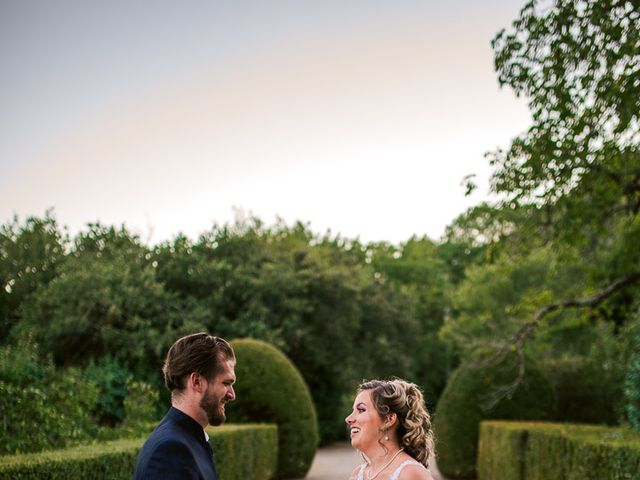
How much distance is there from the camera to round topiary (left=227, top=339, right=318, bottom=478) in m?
16.8

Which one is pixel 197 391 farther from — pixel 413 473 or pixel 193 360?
pixel 413 473

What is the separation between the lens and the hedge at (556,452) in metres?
8.62

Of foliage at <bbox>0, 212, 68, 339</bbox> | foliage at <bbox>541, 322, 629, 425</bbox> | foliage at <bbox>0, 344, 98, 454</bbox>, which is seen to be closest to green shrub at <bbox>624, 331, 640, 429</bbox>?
foliage at <bbox>541, 322, 629, 425</bbox>

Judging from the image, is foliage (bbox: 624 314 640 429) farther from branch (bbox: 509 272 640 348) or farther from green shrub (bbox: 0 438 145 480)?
green shrub (bbox: 0 438 145 480)

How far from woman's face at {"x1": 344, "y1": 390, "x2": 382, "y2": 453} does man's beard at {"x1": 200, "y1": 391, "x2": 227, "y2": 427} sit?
82cm

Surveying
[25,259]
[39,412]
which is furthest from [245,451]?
[25,259]

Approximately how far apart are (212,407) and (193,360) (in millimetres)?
228

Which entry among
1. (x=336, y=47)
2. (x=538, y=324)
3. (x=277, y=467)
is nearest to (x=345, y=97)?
(x=336, y=47)

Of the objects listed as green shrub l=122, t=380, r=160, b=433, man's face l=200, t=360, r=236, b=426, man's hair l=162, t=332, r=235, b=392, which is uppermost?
man's hair l=162, t=332, r=235, b=392

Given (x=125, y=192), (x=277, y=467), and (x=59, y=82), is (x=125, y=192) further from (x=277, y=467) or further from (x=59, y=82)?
(x=277, y=467)

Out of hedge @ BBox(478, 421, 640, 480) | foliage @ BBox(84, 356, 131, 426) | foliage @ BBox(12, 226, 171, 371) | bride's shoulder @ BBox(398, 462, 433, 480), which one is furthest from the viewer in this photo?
foliage @ BBox(12, 226, 171, 371)

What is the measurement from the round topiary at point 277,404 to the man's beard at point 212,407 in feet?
44.8

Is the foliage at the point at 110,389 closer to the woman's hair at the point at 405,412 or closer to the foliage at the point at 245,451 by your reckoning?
the foliage at the point at 245,451

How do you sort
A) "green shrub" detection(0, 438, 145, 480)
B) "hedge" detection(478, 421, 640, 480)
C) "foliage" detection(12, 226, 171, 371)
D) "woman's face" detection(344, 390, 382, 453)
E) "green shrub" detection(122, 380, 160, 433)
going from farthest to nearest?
1. "foliage" detection(12, 226, 171, 371)
2. "green shrub" detection(122, 380, 160, 433)
3. "hedge" detection(478, 421, 640, 480)
4. "green shrub" detection(0, 438, 145, 480)
5. "woman's face" detection(344, 390, 382, 453)
